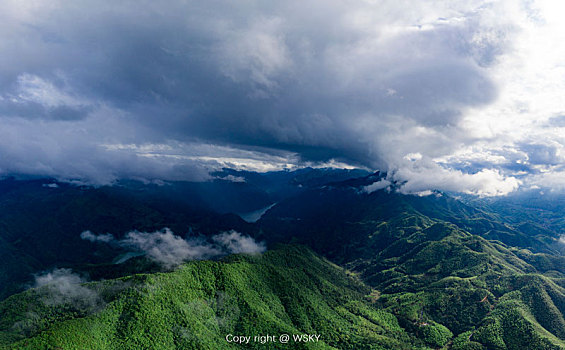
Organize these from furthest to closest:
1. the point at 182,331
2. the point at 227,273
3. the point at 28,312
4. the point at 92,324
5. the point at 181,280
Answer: the point at 227,273
the point at 181,280
the point at 28,312
the point at 182,331
the point at 92,324

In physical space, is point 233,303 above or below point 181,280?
below

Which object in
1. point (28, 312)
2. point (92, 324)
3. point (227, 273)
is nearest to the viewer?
point (92, 324)

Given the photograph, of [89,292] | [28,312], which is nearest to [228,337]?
[89,292]

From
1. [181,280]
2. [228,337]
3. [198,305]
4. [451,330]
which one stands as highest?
[181,280]

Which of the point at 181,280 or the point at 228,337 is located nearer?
the point at 228,337

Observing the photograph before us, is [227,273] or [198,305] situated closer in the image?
[198,305]

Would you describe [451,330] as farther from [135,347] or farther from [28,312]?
[28,312]

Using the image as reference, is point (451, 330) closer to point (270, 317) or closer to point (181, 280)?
point (270, 317)

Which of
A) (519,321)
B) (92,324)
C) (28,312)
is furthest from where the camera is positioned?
(519,321)

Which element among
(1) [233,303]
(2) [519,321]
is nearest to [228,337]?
(1) [233,303]
